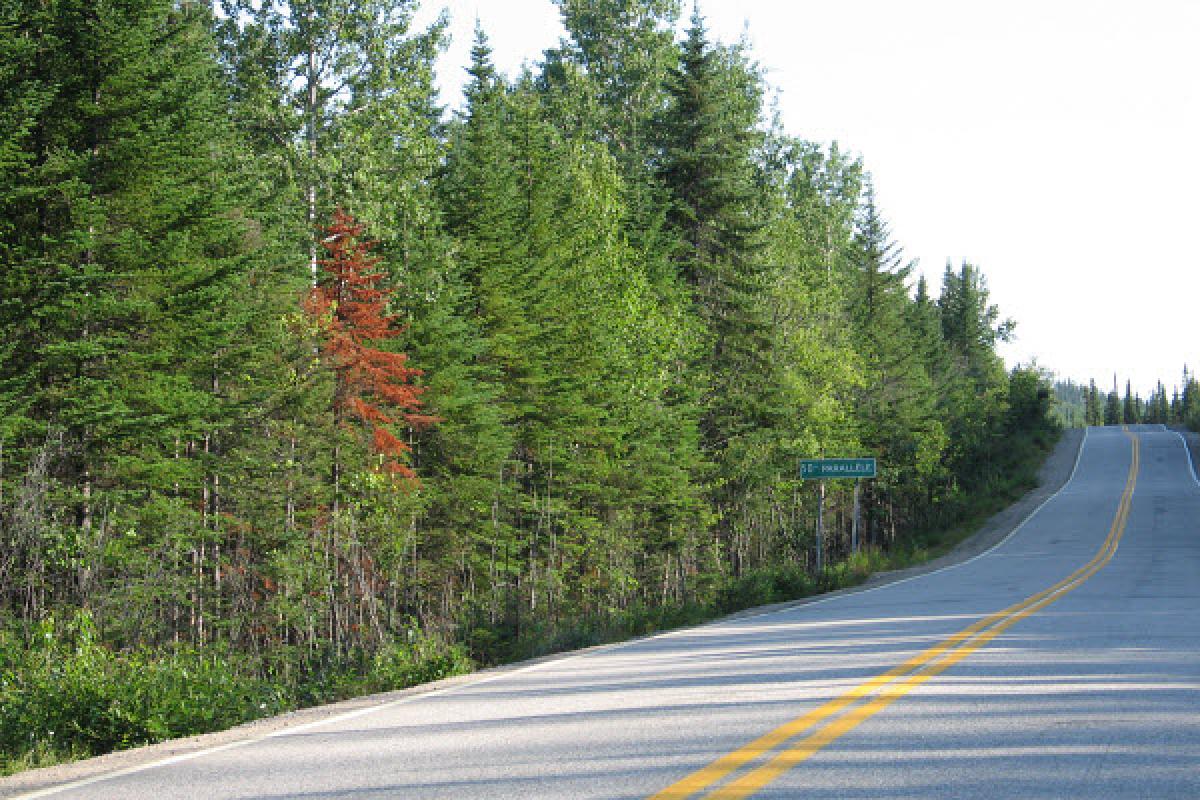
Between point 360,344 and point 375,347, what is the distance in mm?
1024

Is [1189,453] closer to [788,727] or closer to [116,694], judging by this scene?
[788,727]

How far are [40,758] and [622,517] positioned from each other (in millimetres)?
26480

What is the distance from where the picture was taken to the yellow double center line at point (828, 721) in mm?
5224

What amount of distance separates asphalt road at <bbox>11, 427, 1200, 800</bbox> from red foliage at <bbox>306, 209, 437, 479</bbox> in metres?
12.4

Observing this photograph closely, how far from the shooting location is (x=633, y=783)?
532 cm

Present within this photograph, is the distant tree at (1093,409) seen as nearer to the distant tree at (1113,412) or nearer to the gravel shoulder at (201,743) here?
the distant tree at (1113,412)

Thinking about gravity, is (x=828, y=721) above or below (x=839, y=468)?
below

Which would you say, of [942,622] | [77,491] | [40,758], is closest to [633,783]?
[40,758]

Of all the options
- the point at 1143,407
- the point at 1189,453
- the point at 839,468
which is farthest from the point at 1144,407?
the point at 839,468

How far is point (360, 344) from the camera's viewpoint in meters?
24.3

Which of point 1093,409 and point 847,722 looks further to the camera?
point 1093,409

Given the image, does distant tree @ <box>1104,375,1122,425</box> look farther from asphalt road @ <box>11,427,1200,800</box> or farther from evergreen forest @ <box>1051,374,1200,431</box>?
asphalt road @ <box>11,427,1200,800</box>

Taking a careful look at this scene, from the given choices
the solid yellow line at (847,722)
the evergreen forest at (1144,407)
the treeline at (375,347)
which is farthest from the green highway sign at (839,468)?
the evergreen forest at (1144,407)

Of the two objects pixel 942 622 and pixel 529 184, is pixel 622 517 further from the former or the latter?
pixel 942 622
